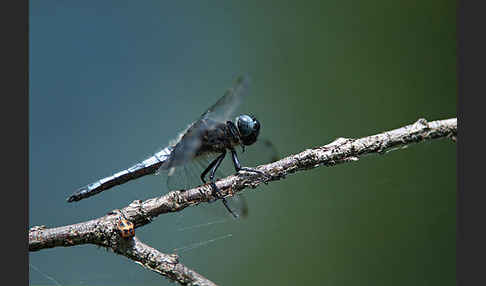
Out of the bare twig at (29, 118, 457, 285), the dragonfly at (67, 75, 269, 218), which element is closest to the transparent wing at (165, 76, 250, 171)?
the dragonfly at (67, 75, 269, 218)

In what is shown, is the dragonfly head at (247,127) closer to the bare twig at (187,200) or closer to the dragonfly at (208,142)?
the dragonfly at (208,142)

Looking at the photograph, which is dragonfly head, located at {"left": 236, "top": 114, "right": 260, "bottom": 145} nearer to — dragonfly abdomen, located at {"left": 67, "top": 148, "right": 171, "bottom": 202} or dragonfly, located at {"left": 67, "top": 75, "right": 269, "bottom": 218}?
dragonfly, located at {"left": 67, "top": 75, "right": 269, "bottom": 218}

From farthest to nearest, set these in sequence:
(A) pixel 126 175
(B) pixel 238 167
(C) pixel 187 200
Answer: (A) pixel 126 175, (B) pixel 238 167, (C) pixel 187 200

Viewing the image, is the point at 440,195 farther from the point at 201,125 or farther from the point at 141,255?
the point at 141,255

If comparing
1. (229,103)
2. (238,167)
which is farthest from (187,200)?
(229,103)

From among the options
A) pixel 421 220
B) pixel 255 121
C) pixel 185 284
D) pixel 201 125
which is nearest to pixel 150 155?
pixel 201 125

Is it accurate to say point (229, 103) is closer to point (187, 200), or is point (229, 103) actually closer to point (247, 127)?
point (247, 127)

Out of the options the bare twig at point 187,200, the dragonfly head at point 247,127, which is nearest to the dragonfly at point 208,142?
the dragonfly head at point 247,127
